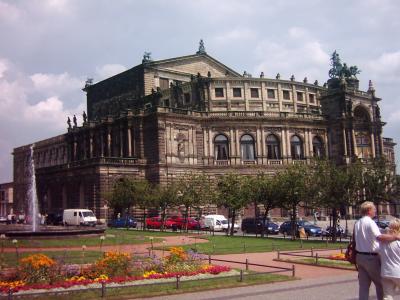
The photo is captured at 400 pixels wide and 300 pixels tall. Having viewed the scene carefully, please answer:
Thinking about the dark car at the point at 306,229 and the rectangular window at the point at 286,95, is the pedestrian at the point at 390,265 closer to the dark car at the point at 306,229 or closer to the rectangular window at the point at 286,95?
the dark car at the point at 306,229

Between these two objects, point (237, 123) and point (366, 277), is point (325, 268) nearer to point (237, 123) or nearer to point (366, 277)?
point (366, 277)

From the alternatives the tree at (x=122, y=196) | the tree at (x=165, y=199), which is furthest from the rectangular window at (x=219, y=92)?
the tree at (x=165, y=199)

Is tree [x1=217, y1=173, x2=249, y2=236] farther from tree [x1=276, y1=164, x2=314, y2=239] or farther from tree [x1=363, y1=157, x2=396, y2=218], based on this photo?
tree [x1=363, y1=157, x2=396, y2=218]

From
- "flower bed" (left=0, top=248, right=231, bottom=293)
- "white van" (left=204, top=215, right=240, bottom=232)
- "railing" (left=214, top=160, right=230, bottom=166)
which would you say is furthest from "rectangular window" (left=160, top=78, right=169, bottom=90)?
"flower bed" (left=0, top=248, right=231, bottom=293)

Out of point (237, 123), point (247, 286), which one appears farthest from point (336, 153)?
point (247, 286)

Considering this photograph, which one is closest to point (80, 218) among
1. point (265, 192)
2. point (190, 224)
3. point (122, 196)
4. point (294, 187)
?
point (122, 196)

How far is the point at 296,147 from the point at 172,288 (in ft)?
214

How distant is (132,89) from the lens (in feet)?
297

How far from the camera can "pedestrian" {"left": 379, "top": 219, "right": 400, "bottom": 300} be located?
11.0 metres

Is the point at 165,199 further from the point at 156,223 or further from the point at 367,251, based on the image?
the point at 367,251

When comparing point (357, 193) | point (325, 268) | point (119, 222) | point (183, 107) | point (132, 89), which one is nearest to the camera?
point (325, 268)

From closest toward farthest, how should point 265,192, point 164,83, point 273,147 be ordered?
point 265,192 < point 273,147 < point 164,83

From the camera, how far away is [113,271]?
62.2 feet

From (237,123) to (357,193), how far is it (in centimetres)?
3456
